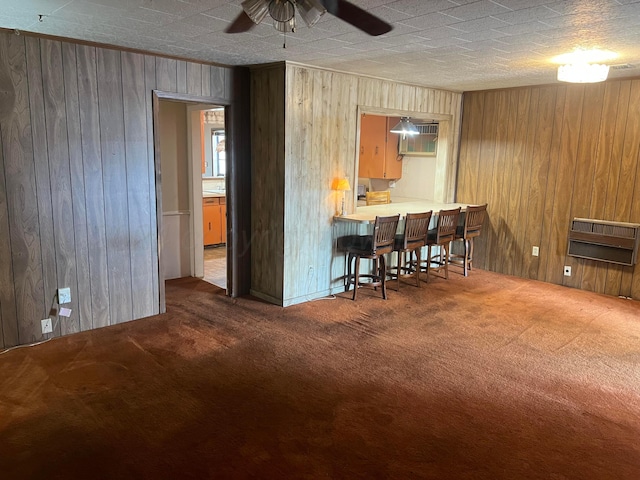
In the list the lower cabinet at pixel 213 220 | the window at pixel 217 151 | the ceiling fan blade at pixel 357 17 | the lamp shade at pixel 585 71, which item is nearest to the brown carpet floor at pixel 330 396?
the lamp shade at pixel 585 71

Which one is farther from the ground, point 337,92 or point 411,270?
point 337,92

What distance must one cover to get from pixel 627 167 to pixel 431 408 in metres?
3.78

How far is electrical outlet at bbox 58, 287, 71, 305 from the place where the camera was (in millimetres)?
3812

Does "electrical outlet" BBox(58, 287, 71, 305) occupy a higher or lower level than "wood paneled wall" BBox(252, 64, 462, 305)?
lower

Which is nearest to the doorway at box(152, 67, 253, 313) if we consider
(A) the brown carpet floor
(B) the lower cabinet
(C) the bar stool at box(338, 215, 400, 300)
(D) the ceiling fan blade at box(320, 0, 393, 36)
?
(A) the brown carpet floor

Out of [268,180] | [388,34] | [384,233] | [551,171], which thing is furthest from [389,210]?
[388,34]

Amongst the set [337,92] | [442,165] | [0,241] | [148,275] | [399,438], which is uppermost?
[337,92]

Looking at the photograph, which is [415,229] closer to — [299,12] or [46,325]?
[299,12]

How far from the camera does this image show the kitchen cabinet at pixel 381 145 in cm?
759

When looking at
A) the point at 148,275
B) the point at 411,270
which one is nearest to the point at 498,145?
A: the point at 411,270

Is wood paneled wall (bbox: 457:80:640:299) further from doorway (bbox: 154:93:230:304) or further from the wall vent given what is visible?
doorway (bbox: 154:93:230:304)

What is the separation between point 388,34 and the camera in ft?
10.7

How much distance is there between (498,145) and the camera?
240 inches

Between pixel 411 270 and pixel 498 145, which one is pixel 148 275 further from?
pixel 498 145
